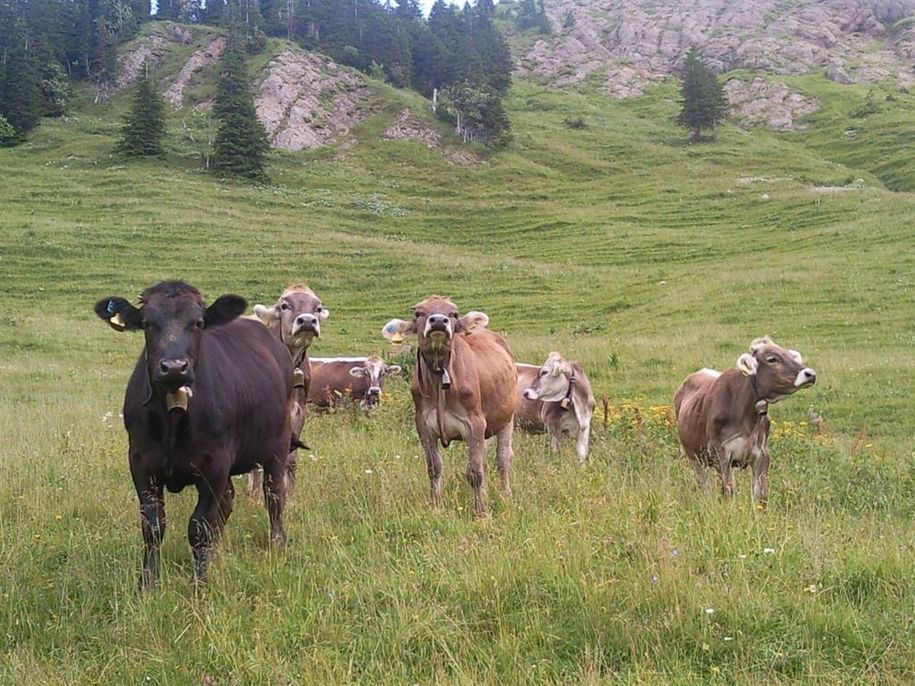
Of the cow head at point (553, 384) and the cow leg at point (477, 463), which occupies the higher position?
the cow leg at point (477, 463)

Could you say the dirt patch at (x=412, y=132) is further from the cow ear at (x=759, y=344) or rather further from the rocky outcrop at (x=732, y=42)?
the cow ear at (x=759, y=344)

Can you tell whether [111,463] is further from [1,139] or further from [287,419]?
[1,139]

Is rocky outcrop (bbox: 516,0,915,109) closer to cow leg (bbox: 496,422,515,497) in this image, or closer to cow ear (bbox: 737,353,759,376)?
cow ear (bbox: 737,353,759,376)

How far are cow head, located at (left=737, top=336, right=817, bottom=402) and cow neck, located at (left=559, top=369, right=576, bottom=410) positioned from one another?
3842 mm

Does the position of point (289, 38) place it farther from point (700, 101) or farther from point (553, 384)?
point (553, 384)

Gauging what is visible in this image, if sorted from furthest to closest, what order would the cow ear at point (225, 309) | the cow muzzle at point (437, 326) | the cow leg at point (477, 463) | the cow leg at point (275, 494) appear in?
the cow muzzle at point (437, 326)
the cow leg at point (477, 463)
the cow leg at point (275, 494)
the cow ear at point (225, 309)

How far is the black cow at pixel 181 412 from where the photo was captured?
218 inches

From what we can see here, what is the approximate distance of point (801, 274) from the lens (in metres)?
29.8

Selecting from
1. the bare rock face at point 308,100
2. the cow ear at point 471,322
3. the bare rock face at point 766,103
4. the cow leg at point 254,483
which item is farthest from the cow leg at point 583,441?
the bare rock face at point 766,103

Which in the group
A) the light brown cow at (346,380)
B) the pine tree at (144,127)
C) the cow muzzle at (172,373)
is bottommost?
the light brown cow at (346,380)

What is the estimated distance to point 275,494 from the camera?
7.02 meters

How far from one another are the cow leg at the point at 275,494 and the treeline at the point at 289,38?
70022mm

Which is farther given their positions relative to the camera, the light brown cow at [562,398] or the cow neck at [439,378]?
the light brown cow at [562,398]

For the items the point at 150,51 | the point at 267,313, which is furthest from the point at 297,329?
the point at 150,51
